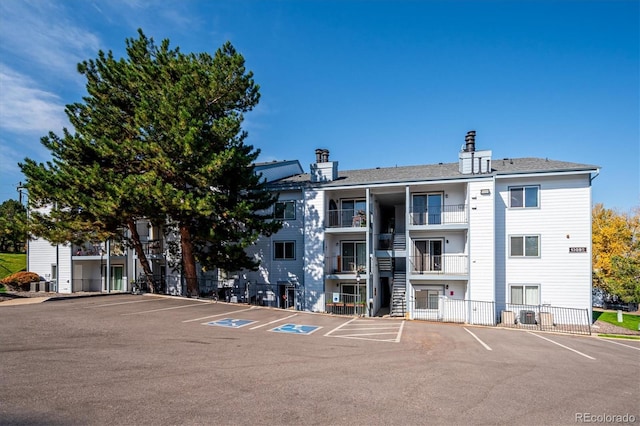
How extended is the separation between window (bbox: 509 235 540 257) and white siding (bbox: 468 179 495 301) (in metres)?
1.61

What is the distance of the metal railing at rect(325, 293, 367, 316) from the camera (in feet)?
75.3

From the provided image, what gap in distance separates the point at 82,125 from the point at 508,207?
2486 cm

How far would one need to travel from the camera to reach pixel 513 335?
1573 cm

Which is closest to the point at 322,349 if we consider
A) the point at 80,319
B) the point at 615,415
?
the point at 615,415

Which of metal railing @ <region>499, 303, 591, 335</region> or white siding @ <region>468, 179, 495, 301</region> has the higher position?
white siding @ <region>468, 179, 495, 301</region>

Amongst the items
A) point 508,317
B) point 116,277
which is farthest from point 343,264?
point 116,277

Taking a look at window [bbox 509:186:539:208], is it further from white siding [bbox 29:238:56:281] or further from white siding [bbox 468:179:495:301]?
white siding [bbox 29:238:56:281]

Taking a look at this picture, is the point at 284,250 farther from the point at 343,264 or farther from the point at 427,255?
the point at 427,255

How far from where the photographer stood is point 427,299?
22.8 metres

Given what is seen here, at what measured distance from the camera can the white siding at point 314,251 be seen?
2372cm

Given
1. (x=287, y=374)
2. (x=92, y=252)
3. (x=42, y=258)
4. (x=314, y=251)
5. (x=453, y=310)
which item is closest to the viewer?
(x=287, y=374)


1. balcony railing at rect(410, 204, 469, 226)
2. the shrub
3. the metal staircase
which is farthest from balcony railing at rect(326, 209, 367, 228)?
the shrub

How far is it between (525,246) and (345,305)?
36.3 ft

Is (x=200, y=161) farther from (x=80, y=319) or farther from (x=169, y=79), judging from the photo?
(x=80, y=319)
